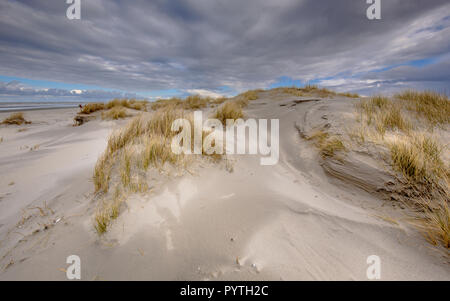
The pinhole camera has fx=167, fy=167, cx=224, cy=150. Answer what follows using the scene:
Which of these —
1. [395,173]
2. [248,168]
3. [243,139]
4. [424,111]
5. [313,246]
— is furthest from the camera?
[243,139]

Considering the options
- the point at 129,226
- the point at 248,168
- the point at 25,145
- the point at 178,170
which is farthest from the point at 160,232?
the point at 25,145

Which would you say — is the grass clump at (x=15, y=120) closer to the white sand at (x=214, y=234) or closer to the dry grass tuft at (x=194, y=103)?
the dry grass tuft at (x=194, y=103)

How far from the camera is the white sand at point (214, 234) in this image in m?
1.18

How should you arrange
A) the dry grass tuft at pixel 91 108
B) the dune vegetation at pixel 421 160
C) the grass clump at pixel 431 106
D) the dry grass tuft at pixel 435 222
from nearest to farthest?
the dry grass tuft at pixel 435 222
the dune vegetation at pixel 421 160
the grass clump at pixel 431 106
the dry grass tuft at pixel 91 108

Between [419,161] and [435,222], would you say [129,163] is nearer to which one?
[435,222]

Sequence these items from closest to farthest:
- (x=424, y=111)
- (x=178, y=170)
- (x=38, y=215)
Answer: (x=38, y=215)
(x=178, y=170)
(x=424, y=111)

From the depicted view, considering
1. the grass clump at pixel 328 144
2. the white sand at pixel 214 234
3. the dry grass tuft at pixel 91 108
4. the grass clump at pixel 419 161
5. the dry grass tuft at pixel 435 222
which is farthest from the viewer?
the dry grass tuft at pixel 91 108

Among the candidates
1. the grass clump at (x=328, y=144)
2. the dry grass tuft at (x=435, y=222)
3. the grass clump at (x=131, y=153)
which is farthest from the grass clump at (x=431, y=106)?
the grass clump at (x=131, y=153)

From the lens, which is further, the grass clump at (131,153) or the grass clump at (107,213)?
the grass clump at (131,153)

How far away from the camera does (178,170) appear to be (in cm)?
217

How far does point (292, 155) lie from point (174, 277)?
9.65 feet

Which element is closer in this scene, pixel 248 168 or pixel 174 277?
pixel 174 277

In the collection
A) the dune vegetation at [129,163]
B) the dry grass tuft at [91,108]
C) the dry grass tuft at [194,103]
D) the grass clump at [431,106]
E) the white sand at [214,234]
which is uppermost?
the dry grass tuft at [194,103]
